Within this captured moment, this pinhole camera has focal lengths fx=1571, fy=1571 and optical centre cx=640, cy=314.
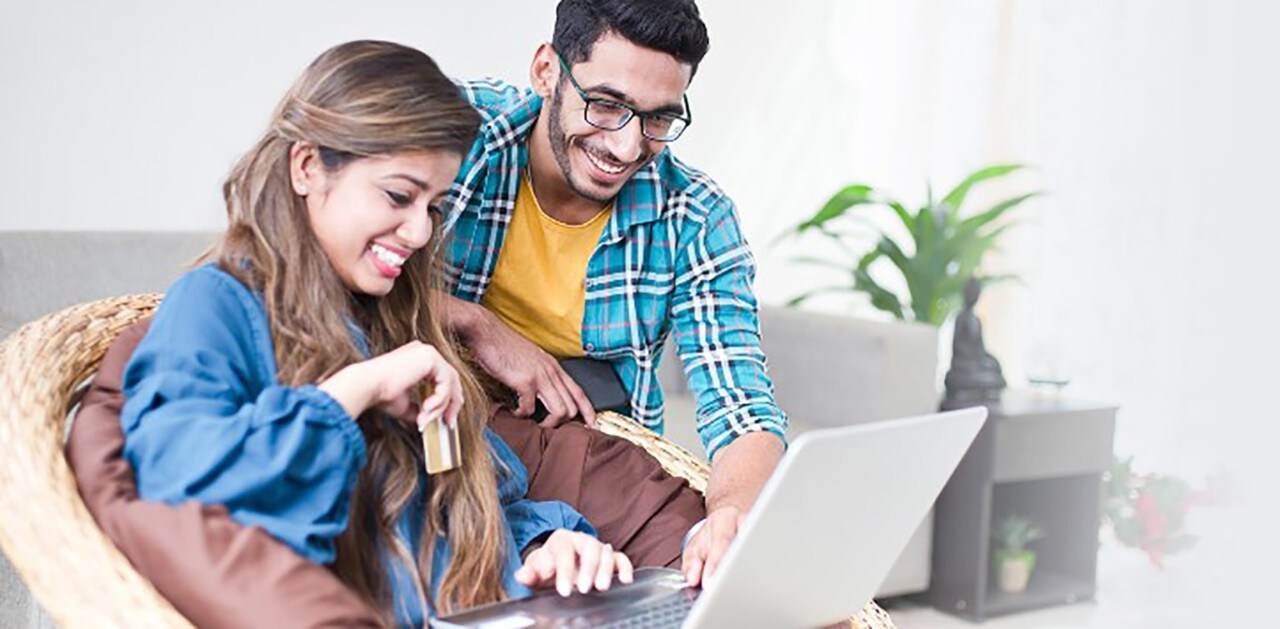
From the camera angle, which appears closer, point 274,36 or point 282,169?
point 282,169

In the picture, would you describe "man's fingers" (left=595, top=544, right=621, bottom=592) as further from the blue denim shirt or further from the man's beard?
the man's beard

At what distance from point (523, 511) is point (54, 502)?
0.48 metres

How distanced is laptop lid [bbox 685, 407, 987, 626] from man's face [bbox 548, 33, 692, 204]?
0.59 metres

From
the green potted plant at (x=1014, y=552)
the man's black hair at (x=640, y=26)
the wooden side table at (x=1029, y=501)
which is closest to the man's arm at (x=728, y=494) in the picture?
the man's black hair at (x=640, y=26)

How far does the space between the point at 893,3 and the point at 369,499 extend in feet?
10.1

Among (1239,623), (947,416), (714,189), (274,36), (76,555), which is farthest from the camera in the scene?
(1239,623)

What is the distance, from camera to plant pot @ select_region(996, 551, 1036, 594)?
11.1 feet

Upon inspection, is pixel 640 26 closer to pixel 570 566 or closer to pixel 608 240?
pixel 608 240

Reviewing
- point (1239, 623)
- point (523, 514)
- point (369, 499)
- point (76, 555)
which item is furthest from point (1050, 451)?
point (76, 555)

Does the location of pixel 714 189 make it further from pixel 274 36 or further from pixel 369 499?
pixel 274 36

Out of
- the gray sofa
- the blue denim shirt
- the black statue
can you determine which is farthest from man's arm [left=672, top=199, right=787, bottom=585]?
the black statue

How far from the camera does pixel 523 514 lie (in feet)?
5.03

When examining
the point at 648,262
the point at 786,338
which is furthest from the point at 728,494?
the point at 786,338

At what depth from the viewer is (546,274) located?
6.42 ft
